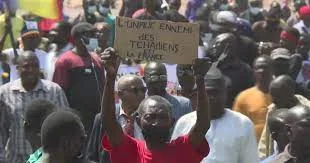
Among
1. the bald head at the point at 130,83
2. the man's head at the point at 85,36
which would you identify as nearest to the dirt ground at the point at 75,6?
the man's head at the point at 85,36

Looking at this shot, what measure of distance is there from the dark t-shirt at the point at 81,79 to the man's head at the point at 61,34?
5.19 ft

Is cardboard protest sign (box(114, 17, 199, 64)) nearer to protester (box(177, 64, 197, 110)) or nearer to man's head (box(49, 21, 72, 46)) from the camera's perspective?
protester (box(177, 64, 197, 110))

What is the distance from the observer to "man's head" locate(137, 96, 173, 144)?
5.56 meters

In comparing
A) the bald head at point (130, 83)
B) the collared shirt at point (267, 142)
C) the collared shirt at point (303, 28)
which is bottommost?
the collared shirt at point (303, 28)

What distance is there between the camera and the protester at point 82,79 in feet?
31.9

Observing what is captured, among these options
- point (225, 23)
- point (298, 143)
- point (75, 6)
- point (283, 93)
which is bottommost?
point (75, 6)

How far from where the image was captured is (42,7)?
37.3 ft

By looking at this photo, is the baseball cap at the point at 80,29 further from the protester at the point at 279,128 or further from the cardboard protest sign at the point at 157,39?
the cardboard protest sign at the point at 157,39

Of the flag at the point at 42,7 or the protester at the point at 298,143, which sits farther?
the flag at the point at 42,7

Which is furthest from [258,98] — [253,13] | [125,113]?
[253,13]

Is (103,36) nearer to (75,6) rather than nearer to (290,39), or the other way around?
(290,39)

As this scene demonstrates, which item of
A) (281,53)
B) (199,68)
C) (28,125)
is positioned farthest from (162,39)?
(281,53)

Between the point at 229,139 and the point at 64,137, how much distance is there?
7.18 feet

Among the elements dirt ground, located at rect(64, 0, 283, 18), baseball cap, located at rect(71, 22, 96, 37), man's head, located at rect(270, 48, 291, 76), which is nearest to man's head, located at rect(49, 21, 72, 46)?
baseball cap, located at rect(71, 22, 96, 37)
